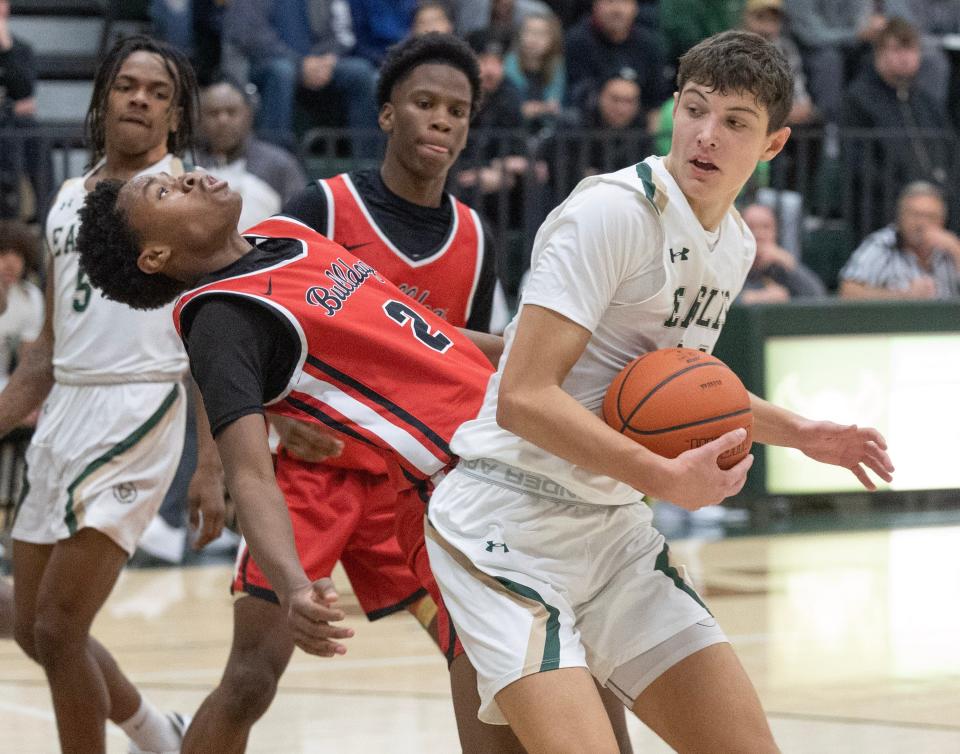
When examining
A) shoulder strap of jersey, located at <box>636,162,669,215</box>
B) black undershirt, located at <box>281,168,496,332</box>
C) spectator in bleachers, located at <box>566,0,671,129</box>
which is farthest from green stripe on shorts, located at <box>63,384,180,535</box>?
spectator in bleachers, located at <box>566,0,671,129</box>

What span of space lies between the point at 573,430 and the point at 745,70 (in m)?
0.77

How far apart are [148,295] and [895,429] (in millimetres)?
7057

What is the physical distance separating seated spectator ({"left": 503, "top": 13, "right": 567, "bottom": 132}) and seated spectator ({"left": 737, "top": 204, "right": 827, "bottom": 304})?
1.71 meters

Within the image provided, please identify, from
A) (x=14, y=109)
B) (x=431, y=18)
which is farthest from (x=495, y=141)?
(x=14, y=109)

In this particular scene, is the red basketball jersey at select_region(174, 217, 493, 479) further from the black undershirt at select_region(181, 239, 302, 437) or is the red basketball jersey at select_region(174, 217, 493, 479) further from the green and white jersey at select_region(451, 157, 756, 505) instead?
the green and white jersey at select_region(451, 157, 756, 505)

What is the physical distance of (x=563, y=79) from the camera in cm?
1145

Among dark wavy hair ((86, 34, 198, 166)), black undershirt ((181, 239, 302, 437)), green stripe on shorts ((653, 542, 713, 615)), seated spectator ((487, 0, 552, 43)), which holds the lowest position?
green stripe on shorts ((653, 542, 713, 615))

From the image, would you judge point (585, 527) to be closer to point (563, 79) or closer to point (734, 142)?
point (734, 142)

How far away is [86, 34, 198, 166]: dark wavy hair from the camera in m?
4.72

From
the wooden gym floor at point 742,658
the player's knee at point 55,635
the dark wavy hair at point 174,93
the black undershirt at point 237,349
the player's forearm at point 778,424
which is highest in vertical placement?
the dark wavy hair at point 174,93

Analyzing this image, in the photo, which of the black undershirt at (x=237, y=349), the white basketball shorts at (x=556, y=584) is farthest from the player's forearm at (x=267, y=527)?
the white basketball shorts at (x=556, y=584)

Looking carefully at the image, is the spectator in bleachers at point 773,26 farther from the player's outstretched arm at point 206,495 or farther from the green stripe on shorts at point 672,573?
the green stripe on shorts at point 672,573

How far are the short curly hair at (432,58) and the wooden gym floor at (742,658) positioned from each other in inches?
80.7

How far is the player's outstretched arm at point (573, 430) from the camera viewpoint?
9.32 ft
